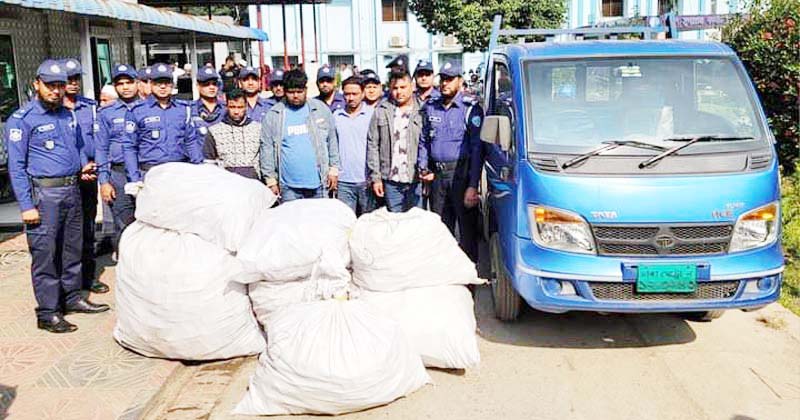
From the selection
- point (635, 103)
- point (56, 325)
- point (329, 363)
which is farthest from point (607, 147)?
point (56, 325)

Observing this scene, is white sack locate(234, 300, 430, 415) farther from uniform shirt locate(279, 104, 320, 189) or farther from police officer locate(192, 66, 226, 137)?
police officer locate(192, 66, 226, 137)

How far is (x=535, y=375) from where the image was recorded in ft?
14.5

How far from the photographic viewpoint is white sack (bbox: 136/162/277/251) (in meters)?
4.55

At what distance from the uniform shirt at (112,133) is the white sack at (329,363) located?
2.61m

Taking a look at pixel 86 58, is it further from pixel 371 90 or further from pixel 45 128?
pixel 45 128

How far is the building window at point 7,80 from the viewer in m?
10.3

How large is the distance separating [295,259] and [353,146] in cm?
200

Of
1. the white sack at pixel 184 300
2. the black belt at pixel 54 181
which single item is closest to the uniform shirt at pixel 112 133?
the black belt at pixel 54 181

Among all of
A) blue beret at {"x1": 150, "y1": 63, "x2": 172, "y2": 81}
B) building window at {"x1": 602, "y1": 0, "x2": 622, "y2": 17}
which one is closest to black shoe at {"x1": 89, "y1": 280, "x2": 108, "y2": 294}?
blue beret at {"x1": 150, "y1": 63, "x2": 172, "y2": 81}

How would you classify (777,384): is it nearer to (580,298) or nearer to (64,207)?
(580,298)

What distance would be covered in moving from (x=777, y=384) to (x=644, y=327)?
106 cm

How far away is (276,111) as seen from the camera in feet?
18.8

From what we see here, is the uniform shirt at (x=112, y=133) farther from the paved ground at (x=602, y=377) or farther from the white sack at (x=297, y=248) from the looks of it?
the paved ground at (x=602, y=377)

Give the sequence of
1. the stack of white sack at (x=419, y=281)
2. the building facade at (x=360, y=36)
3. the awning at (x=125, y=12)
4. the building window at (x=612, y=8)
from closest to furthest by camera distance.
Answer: the stack of white sack at (x=419, y=281), the awning at (x=125, y=12), the building window at (x=612, y=8), the building facade at (x=360, y=36)
